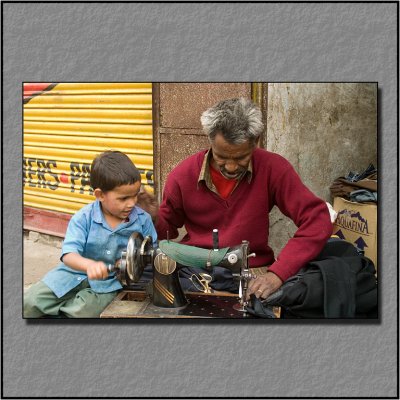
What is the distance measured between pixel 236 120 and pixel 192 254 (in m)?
0.57

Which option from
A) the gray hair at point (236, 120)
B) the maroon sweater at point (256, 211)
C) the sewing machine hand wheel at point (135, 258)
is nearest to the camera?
the sewing machine hand wheel at point (135, 258)

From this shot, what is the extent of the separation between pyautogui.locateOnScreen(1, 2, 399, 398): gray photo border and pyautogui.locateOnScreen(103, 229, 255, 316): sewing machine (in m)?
0.12

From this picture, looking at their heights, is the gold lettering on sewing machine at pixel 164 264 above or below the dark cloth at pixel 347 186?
below

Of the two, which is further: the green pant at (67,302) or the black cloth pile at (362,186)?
the black cloth pile at (362,186)

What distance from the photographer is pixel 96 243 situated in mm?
2852

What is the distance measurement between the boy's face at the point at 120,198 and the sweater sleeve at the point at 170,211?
0.28 m

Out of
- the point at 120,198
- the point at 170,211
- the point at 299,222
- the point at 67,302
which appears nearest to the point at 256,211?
the point at 299,222

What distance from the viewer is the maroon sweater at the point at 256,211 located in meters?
2.91

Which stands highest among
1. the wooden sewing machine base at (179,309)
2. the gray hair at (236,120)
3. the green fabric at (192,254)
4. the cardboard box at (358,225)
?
the gray hair at (236,120)

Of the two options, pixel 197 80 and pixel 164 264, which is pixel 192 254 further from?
pixel 197 80

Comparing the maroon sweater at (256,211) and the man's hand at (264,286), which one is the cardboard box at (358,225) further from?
the man's hand at (264,286)

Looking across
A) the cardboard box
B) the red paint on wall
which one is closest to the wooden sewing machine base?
the cardboard box

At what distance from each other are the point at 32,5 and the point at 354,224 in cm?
172

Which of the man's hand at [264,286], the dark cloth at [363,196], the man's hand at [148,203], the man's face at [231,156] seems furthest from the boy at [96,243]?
the dark cloth at [363,196]
